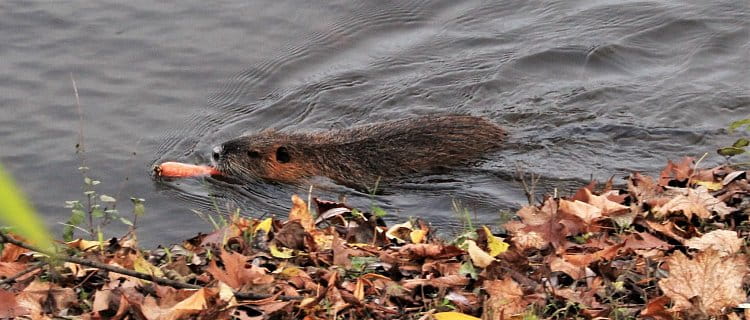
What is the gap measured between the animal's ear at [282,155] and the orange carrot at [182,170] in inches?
16.5

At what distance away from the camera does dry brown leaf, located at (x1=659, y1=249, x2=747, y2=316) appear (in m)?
2.57

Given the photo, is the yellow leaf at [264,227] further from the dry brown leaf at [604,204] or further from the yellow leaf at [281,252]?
the dry brown leaf at [604,204]

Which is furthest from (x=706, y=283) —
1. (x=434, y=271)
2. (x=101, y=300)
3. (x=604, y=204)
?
(x=101, y=300)

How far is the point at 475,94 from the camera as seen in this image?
717 cm

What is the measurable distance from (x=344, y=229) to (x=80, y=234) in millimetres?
2130

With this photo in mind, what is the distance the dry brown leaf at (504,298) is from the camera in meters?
2.70

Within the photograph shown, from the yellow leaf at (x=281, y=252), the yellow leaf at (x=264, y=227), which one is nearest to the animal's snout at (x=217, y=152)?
the yellow leaf at (x=264, y=227)

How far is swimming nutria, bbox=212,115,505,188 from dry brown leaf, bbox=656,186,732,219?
8.74 feet

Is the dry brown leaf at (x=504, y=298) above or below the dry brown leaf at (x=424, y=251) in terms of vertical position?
below

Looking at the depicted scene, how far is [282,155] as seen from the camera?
6457mm

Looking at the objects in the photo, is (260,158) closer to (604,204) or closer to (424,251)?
(604,204)

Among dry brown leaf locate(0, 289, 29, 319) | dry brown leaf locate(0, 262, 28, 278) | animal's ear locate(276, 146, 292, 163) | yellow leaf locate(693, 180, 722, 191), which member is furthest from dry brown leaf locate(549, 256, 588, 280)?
animal's ear locate(276, 146, 292, 163)

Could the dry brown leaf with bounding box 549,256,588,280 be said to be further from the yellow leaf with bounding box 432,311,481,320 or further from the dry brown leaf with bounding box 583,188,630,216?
the dry brown leaf with bounding box 583,188,630,216

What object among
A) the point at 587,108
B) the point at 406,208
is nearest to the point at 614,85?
the point at 587,108
